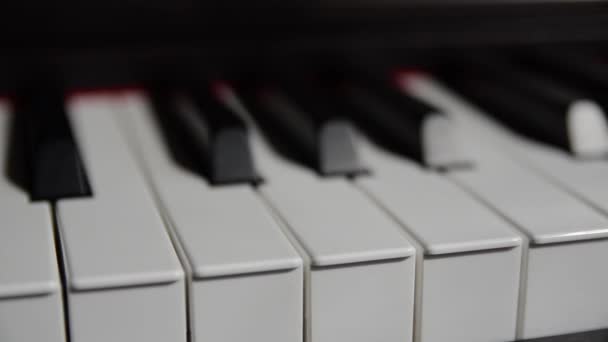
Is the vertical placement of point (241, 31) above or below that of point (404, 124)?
above

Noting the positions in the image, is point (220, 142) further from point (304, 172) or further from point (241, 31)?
point (241, 31)

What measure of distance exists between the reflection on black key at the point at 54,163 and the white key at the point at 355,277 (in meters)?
0.21

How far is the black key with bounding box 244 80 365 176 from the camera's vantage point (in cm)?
92

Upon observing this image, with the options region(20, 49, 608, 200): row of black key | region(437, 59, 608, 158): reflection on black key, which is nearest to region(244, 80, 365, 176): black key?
region(20, 49, 608, 200): row of black key

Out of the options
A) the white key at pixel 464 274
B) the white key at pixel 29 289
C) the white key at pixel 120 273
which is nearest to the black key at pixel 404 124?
the white key at pixel 464 274

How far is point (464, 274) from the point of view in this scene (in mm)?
752

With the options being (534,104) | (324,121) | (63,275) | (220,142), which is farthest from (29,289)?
(534,104)

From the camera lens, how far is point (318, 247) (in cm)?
73

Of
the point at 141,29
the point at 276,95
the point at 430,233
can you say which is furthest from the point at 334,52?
the point at 430,233

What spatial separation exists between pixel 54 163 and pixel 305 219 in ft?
0.84

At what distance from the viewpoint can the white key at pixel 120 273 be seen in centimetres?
67

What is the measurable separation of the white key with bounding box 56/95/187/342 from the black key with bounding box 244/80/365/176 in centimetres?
21

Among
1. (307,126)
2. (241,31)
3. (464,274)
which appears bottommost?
(464,274)

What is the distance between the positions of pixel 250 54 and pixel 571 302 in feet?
1.66
